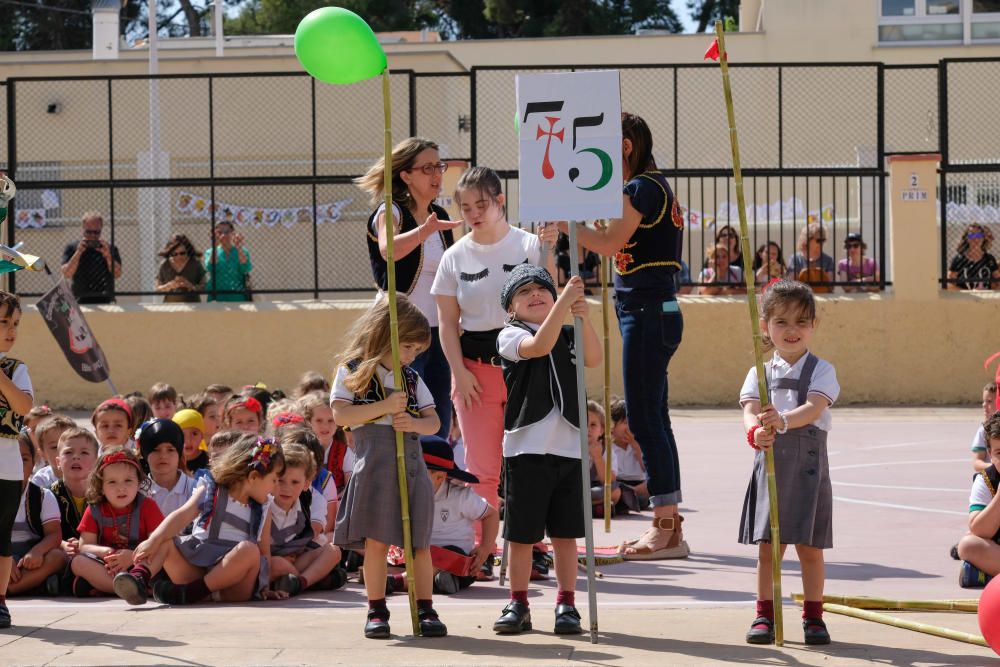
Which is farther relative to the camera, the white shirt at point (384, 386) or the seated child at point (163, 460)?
the seated child at point (163, 460)

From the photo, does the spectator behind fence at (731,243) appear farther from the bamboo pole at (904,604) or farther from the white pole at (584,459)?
the white pole at (584,459)

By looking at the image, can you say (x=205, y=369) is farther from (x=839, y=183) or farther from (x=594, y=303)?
(x=839, y=183)

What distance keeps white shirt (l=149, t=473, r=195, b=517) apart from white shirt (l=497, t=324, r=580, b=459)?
238 centimetres

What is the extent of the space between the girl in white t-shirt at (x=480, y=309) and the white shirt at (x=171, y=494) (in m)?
1.55

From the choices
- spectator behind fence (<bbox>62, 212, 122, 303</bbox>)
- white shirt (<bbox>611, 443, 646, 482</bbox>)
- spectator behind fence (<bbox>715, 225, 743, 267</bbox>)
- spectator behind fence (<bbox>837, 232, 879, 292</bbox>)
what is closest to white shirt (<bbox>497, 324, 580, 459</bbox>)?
white shirt (<bbox>611, 443, 646, 482</bbox>)

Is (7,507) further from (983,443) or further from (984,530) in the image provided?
(983,443)

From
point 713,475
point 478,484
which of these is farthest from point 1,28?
point 478,484

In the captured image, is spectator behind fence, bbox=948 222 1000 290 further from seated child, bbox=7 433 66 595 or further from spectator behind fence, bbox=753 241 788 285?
seated child, bbox=7 433 66 595

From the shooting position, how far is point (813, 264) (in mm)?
16922

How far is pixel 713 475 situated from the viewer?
11.1 meters

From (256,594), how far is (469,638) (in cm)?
152

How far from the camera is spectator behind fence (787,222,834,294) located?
16.7 meters

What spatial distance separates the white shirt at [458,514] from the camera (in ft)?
23.2

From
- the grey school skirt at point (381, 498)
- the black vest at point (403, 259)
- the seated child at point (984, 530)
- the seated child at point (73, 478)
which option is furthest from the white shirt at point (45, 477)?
the seated child at point (984, 530)
